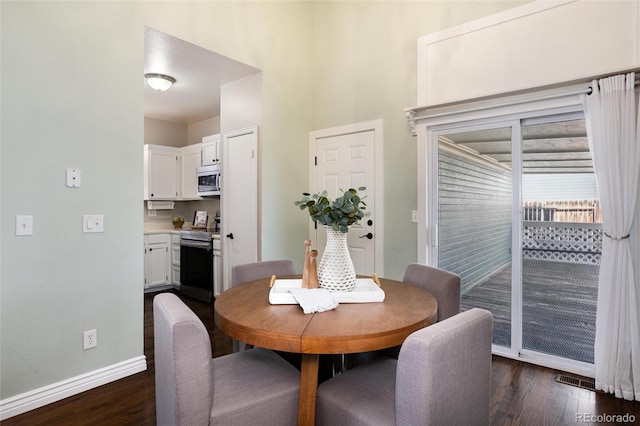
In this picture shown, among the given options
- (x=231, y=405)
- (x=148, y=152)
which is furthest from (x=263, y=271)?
(x=148, y=152)

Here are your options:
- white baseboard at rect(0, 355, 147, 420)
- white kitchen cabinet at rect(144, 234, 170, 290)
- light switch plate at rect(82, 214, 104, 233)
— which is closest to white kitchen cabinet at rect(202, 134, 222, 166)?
white kitchen cabinet at rect(144, 234, 170, 290)

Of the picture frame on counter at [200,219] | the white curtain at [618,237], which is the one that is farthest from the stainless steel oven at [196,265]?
the white curtain at [618,237]

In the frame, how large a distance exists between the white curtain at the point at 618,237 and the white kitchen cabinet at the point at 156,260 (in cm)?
493

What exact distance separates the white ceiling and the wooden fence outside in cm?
284

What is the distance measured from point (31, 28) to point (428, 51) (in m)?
2.90

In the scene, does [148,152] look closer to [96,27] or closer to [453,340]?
Answer: [96,27]

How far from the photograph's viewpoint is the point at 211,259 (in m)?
4.34

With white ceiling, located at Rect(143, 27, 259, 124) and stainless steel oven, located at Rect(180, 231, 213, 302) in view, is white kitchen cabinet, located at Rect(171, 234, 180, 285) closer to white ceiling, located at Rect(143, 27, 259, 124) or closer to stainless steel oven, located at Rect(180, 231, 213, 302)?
stainless steel oven, located at Rect(180, 231, 213, 302)

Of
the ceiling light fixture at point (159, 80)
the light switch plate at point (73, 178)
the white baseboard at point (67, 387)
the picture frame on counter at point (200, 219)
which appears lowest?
the white baseboard at point (67, 387)

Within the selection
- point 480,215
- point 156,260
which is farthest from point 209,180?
point 480,215

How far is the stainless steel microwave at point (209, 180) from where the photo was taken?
4656 millimetres

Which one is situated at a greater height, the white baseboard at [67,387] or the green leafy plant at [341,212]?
the green leafy plant at [341,212]

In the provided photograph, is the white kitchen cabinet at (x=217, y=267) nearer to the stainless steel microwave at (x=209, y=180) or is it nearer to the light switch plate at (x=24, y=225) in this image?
the stainless steel microwave at (x=209, y=180)

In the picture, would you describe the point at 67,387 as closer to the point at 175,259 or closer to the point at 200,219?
the point at 175,259
